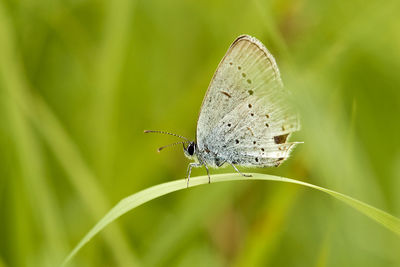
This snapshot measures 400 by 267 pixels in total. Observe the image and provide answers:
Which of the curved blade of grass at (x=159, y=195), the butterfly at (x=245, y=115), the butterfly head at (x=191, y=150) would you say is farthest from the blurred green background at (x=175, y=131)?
the curved blade of grass at (x=159, y=195)

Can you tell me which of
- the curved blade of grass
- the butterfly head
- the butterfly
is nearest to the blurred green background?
the butterfly

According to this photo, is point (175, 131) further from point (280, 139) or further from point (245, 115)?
point (280, 139)

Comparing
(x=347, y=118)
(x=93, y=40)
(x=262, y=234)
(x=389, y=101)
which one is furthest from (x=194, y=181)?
(x=93, y=40)

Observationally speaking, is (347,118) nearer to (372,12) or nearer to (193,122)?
(372,12)

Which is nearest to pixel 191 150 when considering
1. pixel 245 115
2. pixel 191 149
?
pixel 191 149

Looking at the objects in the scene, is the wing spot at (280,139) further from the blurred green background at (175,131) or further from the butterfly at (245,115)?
the blurred green background at (175,131)

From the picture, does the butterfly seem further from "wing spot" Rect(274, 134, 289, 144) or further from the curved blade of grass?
the curved blade of grass
